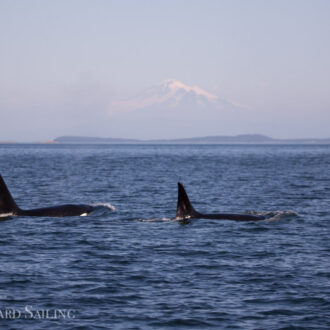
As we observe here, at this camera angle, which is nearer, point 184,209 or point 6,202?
point 184,209

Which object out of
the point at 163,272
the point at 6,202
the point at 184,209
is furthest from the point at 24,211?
the point at 163,272

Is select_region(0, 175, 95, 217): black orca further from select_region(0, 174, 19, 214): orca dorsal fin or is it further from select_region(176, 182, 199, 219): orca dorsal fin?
select_region(176, 182, 199, 219): orca dorsal fin

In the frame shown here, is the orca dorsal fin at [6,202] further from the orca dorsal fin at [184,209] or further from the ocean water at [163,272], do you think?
the orca dorsal fin at [184,209]

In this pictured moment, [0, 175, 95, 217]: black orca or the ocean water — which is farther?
[0, 175, 95, 217]: black orca

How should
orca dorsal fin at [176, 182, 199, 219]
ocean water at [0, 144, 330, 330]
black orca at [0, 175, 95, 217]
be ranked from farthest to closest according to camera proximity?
1. black orca at [0, 175, 95, 217]
2. orca dorsal fin at [176, 182, 199, 219]
3. ocean water at [0, 144, 330, 330]

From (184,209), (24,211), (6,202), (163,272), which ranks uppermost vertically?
(6,202)

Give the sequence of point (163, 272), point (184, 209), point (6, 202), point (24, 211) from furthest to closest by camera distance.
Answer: point (24, 211)
point (6, 202)
point (184, 209)
point (163, 272)

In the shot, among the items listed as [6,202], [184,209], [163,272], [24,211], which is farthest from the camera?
[24,211]

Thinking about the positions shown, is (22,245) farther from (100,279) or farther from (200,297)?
(200,297)

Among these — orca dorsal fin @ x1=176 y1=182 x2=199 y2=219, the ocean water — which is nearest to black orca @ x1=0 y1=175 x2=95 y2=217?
the ocean water

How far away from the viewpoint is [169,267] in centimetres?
1777

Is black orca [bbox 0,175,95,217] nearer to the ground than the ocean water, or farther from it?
farther from it

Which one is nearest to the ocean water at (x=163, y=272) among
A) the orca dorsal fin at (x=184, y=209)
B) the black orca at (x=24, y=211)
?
the orca dorsal fin at (x=184, y=209)

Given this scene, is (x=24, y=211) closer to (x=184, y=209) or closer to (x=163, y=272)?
(x=184, y=209)
